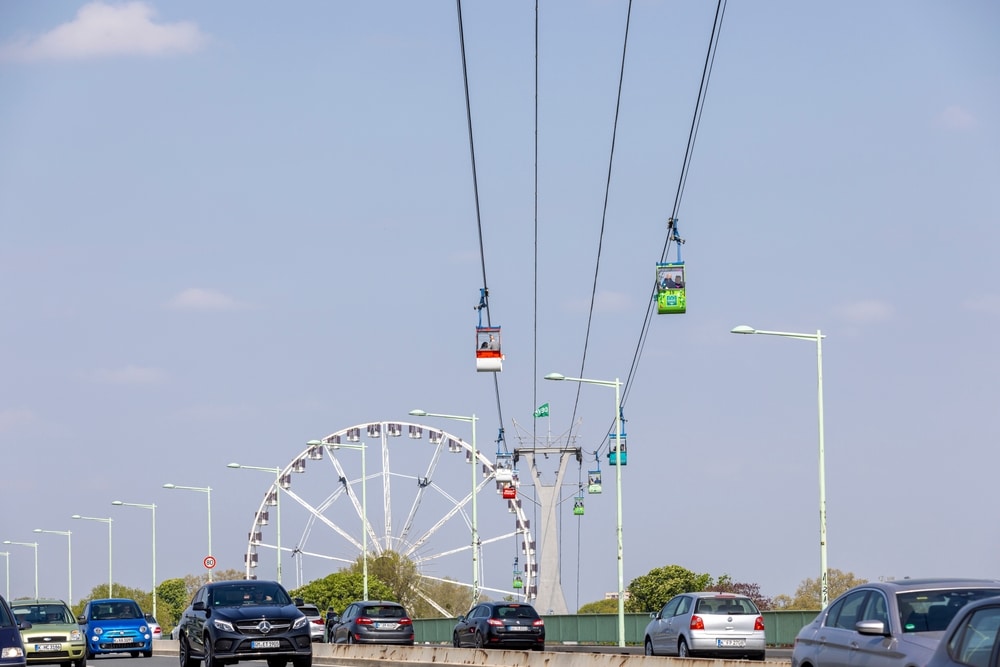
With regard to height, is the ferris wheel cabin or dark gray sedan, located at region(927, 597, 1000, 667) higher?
the ferris wheel cabin

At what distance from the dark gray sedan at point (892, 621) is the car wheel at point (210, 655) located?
14.1m

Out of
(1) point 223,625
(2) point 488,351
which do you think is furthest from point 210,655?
(2) point 488,351

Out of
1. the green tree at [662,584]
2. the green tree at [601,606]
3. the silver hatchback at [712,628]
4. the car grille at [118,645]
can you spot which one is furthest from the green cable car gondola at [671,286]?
the green tree at [601,606]

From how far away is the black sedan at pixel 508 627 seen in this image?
45.0 metres

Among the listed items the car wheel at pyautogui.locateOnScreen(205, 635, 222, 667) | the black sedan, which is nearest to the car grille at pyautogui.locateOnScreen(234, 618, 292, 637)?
the car wheel at pyautogui.locateOnScreen(205, 635, 222, 667)

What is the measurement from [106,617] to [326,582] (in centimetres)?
6963

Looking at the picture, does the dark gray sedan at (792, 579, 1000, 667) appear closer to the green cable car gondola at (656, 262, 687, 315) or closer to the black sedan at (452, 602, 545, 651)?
the green cable car gondola at (656, 262, 687, 315)

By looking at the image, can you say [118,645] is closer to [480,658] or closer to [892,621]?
[480,658]

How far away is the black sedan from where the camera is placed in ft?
148

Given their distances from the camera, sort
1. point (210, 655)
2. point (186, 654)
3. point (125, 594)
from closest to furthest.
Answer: point (210, 655) → point (186, 654) → point (125, 594)

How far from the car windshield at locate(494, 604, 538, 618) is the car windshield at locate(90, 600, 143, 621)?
10.1m

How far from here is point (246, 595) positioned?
29.4 m

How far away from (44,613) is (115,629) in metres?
8.41

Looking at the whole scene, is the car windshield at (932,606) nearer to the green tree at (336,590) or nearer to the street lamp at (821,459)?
the street lamp at (821,459)
